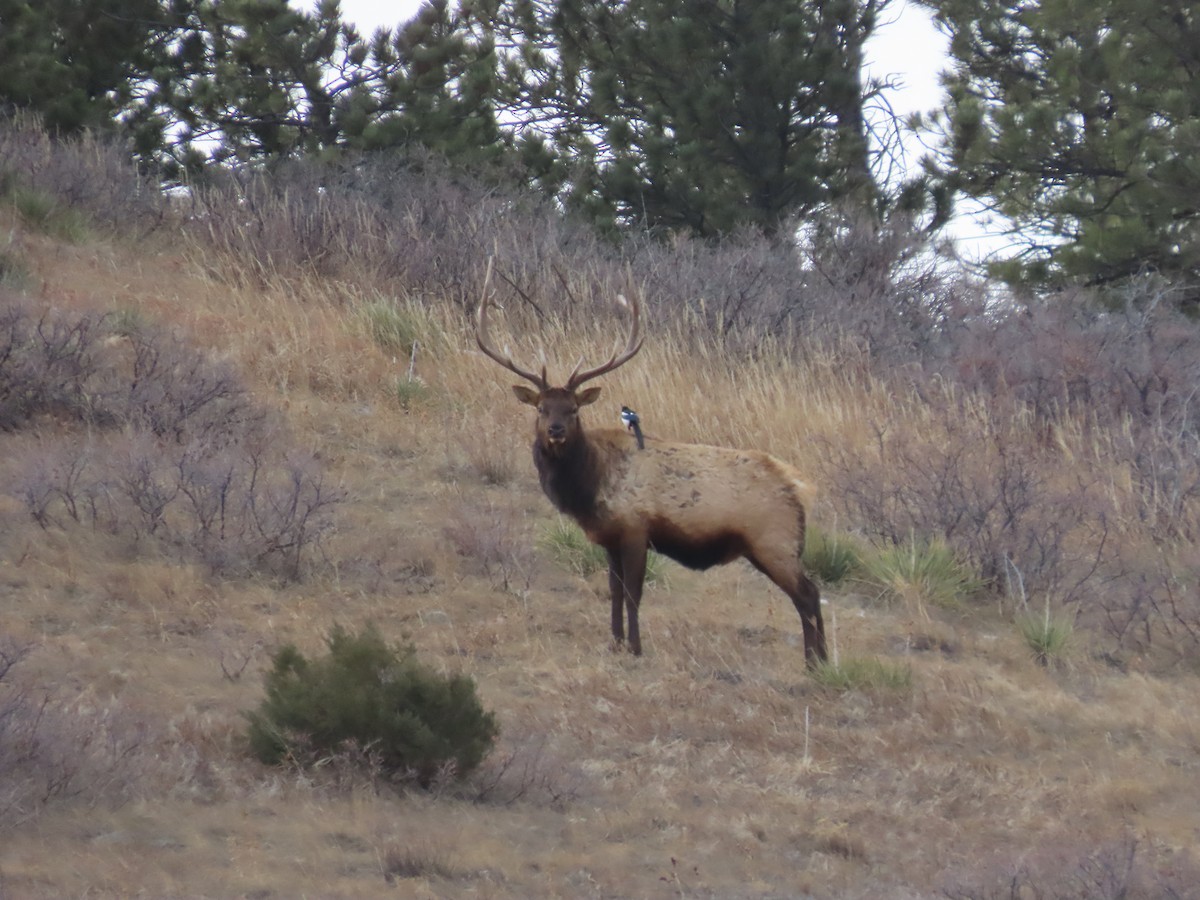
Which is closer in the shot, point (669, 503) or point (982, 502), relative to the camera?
point (669, 503)

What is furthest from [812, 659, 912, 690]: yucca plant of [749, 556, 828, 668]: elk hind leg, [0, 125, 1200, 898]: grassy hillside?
[749, 556, 828, 668]: elk hind leg

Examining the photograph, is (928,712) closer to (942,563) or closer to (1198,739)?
(1198,739)

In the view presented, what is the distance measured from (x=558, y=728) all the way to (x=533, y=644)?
1.09m

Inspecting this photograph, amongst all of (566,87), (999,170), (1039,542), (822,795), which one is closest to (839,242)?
(999,170)

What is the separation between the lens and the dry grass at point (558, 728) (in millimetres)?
5062

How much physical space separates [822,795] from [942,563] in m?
3.10

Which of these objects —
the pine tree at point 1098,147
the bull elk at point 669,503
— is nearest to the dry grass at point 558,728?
the bull elk at point 669,503

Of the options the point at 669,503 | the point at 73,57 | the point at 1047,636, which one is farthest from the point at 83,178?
the point at 1047,636

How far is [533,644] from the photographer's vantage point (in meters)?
7.64

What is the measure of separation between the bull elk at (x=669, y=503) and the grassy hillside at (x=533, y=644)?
1.30ft

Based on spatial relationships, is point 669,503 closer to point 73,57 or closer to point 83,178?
point 83,178

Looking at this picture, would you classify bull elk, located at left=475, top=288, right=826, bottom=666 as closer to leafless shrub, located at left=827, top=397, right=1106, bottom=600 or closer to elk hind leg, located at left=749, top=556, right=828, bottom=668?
elk hind leg, located at left=749, top=556, right=828, bottom=668

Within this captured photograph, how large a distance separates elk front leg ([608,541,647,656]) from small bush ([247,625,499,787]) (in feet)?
6.23

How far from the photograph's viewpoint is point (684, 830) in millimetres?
5621
